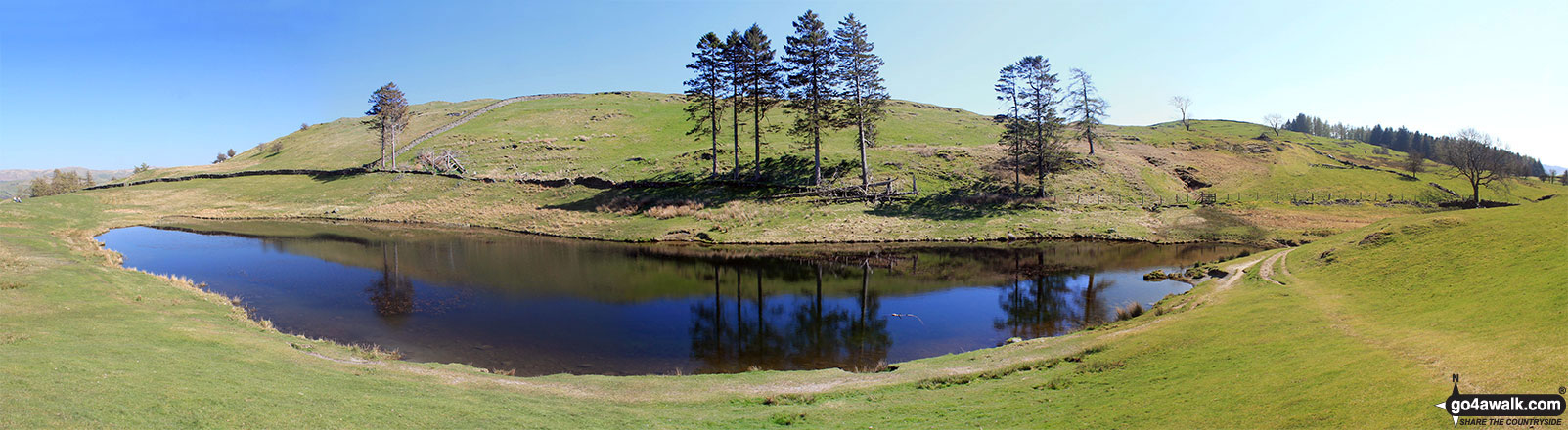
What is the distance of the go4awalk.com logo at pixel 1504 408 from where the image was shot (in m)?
6.36

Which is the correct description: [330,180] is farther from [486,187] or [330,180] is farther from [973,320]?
[973,320]

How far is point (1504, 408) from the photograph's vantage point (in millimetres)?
6766

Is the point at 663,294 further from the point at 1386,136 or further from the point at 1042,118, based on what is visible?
the point at 1386,136

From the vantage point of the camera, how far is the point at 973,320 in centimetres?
2372

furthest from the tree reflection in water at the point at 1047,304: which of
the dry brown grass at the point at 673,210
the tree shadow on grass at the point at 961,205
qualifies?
the dry brown grass at the point at 673,210

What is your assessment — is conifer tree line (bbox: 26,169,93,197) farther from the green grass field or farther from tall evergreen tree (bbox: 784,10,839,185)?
tall evergreen tree (bbox: 784,10,839,185)

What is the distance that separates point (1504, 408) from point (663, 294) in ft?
83.5

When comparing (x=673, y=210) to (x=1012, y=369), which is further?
(x=673, y=210)

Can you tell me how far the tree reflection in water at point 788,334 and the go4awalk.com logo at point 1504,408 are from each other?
11783mm

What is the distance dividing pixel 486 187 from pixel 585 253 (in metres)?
31.9

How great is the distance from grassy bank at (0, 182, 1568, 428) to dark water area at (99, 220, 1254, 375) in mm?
2585

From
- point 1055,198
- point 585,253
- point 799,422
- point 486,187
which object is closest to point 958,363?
point 799,422

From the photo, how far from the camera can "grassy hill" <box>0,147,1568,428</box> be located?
8781mm

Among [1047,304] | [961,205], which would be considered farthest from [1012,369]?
[961,205]
